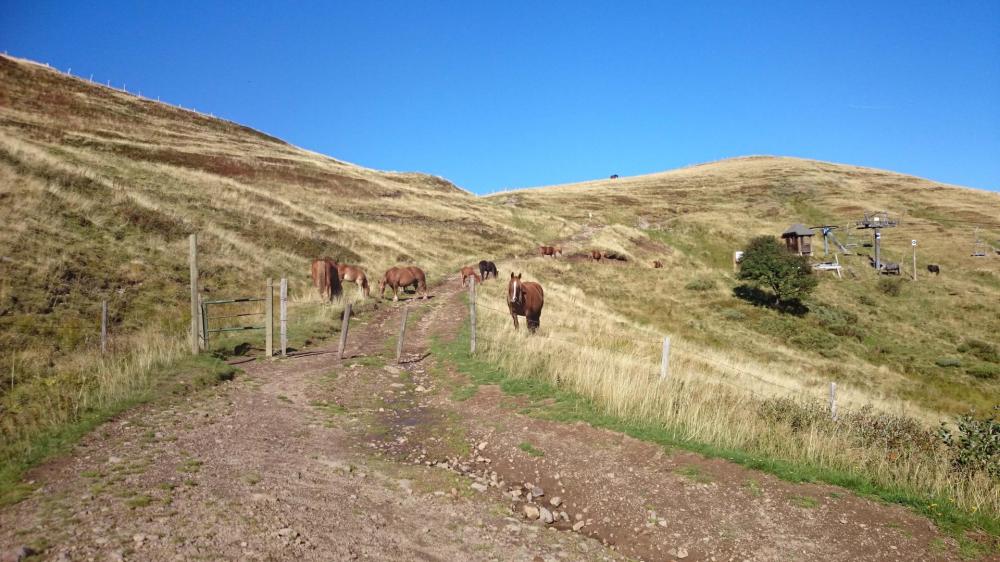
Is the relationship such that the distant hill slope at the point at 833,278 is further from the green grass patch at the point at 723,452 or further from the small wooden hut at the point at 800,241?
the green grass patch at the point at 723,452

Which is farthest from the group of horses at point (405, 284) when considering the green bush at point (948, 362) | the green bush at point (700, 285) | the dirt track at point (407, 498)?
the green bush at point (948, 362)

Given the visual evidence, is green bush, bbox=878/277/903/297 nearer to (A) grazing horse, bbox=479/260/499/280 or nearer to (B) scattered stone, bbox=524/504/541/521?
(A) grazing horse, bbox=479/260/499/280

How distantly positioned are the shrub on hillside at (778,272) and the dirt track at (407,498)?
1378 inches

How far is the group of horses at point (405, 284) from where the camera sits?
17.1 meters

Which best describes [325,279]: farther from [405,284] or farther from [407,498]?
[407,498]

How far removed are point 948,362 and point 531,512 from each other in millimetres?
32823

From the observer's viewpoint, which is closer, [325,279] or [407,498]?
[407,498]

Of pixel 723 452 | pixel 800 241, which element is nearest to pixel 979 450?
pixel 723 452

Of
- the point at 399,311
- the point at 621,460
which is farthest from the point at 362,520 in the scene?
the point at 399,311

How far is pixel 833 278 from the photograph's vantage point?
48.3 metres

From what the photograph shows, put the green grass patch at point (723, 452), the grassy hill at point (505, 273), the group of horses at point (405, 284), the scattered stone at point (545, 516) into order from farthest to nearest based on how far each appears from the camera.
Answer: the group of horses at point (405, 284)
the grassy hill at point (505, 273)
the scattered stone at point (545, 516)
the green grass patch at point (723, 452)

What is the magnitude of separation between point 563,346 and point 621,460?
274 inches

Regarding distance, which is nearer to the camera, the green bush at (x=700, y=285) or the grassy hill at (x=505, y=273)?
the grassy hill at (x=505, y=273)

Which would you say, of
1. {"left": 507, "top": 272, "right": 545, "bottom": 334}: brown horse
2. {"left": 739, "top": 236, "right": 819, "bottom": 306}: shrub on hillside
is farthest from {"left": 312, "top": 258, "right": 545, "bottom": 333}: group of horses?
{"left": 739, "top": 236, "right": 819, "bottom": 306}: shrub on hillside
